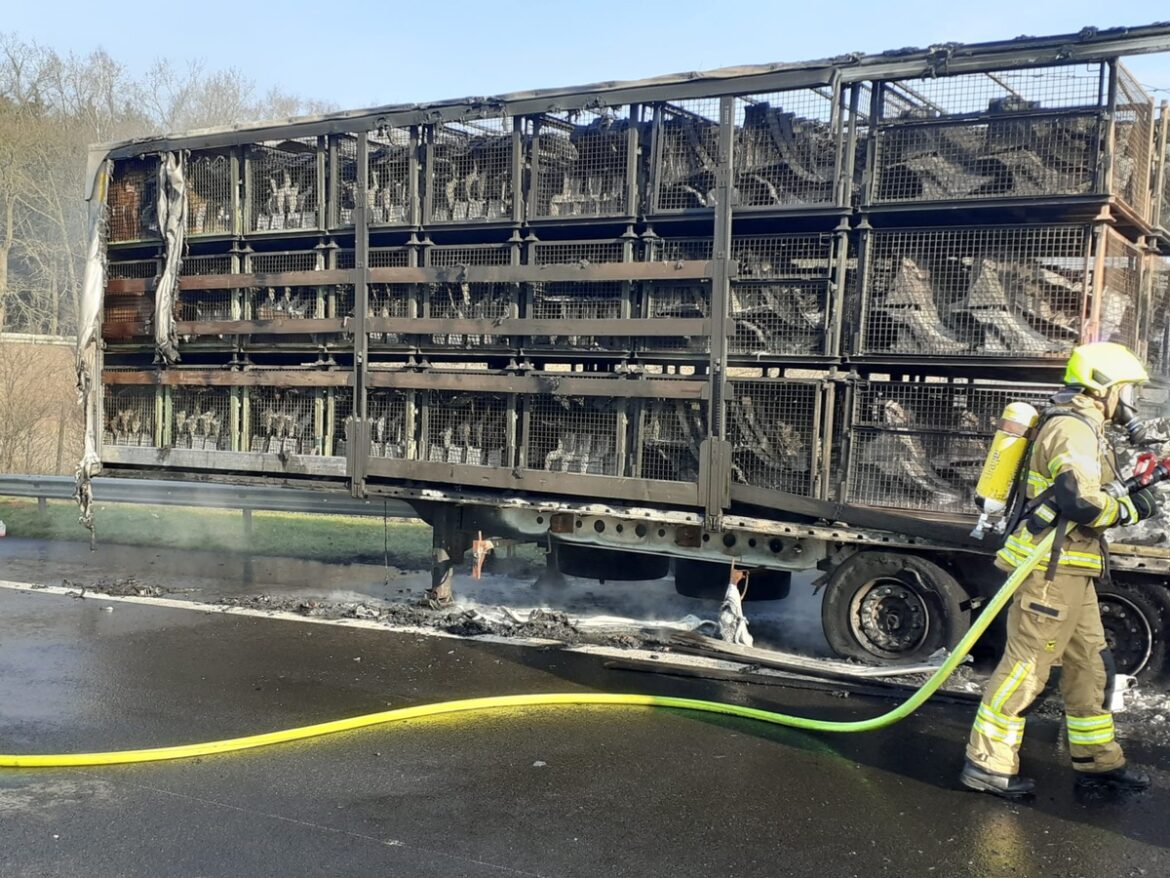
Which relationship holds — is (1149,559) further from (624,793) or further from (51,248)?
(51,248)

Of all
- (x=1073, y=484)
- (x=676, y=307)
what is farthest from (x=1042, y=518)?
(x=676, y=307)

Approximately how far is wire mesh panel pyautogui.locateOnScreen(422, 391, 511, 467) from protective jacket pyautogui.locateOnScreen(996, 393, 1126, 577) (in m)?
4.35

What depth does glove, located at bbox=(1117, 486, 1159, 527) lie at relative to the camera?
474 cm

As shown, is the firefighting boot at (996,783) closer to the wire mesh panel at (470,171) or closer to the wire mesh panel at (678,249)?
the wire mesh panel at (678,249)

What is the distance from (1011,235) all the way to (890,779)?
364cm

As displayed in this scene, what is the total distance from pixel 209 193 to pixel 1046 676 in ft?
27.3

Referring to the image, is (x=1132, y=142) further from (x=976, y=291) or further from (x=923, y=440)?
(x=923, y=440)

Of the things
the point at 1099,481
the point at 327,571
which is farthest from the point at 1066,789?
the point at 327,571

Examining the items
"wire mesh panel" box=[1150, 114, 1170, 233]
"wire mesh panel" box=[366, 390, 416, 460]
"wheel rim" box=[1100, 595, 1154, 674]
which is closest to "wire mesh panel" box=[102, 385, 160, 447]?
"wire mesh panel" box=[366, 390, 416, 460]

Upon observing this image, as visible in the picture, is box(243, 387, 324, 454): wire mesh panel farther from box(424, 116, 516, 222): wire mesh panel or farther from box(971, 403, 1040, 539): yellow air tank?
box(971, 403, 1040, 539): yellow air tank

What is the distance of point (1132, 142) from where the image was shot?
6.82 metres

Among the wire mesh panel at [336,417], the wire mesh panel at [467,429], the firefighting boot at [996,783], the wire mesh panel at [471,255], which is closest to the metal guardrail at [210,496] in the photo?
the wire mesh panel at [336,417]

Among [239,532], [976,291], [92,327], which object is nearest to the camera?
[976,291]

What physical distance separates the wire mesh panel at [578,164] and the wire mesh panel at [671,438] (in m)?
1.56
